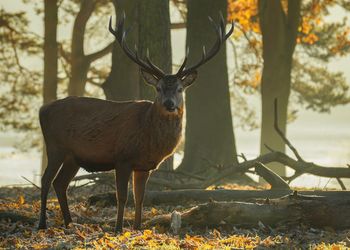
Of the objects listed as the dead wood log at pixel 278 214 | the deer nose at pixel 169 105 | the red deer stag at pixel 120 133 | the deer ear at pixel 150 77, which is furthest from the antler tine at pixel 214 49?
the dead wood log at pixel 278 214

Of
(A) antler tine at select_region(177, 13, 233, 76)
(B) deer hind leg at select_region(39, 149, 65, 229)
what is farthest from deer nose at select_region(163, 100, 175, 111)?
(B) deer hind leg at select_region(39, 149, 65, 229)

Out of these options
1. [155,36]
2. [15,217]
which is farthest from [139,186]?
[155,36]

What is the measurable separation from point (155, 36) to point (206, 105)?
383 cm

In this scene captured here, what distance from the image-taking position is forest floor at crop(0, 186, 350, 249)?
7.32 meters

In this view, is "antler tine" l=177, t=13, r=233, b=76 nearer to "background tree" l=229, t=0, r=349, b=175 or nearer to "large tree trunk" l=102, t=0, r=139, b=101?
"large tree trunk" l=102, t=0, r=139, b=101

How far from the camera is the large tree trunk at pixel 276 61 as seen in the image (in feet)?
67.8

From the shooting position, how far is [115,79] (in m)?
16.1

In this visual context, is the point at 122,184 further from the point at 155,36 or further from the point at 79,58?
the point at 79,58

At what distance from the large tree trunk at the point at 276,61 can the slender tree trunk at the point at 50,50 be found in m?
6.33

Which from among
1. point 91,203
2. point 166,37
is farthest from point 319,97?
point 91,203

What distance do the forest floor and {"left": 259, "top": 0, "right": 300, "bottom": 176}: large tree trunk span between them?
1106 centimetres

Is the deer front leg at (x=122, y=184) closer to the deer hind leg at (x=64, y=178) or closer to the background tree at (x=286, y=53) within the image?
the deer hind leg at (x=64, y=178)

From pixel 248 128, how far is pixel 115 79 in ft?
40.6

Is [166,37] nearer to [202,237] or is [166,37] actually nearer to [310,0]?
[202,237]
